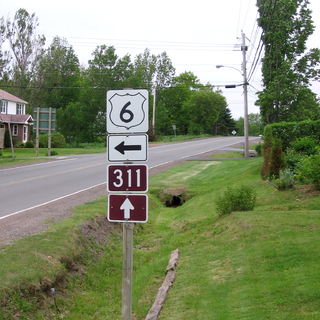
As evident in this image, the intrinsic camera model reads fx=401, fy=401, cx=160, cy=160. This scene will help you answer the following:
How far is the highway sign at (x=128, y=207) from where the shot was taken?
14.7ft

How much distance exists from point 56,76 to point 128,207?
64.4 meters

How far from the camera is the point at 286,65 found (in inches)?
1131

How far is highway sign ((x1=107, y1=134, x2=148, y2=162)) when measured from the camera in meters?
4.45

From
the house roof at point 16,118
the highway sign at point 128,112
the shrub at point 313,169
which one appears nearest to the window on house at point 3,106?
the house roof at point 16,118

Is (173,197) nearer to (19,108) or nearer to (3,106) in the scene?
(3,106)

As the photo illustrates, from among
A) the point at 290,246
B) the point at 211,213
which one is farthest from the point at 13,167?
the point at 290,246

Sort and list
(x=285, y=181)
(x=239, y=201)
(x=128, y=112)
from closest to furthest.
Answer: (x=128, y=112), (x=239, y=201), (x=285, y=181)

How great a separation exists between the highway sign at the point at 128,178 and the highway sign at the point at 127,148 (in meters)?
0.09

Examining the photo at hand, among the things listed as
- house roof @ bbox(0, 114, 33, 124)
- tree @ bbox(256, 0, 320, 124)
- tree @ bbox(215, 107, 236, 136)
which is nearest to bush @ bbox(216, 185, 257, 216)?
tree @ bbox(256, 0, 320, 124)

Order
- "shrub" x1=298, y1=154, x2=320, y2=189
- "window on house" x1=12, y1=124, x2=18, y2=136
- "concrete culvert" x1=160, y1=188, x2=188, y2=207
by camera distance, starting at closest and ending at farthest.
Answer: "shrub" x1=298, y1=154, x2=320, y2=189
"concrete culvert" x1=160, y1=188, x2=188, y2=207
"window on house" x1=12, y1=124, x2=18, y2=136

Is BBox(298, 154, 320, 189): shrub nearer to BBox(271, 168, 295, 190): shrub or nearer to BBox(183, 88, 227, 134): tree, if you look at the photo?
BBox(271, 168, 295, 190): shrub

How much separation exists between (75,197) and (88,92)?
4669 cm

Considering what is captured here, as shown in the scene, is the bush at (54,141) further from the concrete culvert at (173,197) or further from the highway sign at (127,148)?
the highway sign at (127,148)

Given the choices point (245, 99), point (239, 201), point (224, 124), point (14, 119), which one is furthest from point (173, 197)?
point (224, 124)
